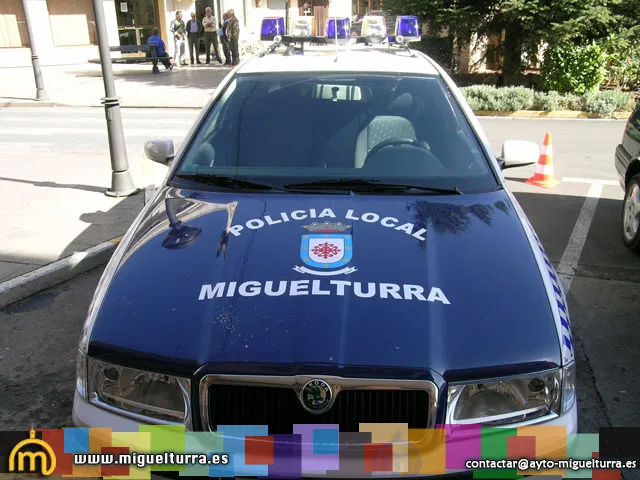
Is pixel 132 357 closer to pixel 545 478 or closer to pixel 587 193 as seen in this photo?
pixel 545 478

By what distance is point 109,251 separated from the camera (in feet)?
18.5

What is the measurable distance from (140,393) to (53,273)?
10.8 ft

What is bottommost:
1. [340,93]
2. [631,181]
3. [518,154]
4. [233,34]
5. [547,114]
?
[547,114]

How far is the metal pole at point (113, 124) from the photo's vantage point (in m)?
6.92

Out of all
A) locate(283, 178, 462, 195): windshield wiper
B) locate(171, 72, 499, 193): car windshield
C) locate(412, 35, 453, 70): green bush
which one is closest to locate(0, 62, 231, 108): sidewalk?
locate(412, 35, 453, 70): green bush

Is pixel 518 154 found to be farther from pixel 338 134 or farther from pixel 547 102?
pixel 547 102

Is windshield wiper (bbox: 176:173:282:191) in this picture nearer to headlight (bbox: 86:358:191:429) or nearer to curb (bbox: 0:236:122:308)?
headlight (bbox: 86:358:191:429)

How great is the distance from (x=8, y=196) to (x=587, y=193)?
6.88 m

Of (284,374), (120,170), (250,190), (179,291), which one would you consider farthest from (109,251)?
(284,374)

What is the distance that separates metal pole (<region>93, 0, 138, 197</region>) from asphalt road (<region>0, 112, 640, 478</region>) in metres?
2.13

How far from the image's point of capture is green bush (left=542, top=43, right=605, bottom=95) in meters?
14.3

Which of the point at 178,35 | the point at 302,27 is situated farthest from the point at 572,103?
the point at 178,35

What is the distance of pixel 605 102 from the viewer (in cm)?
1351

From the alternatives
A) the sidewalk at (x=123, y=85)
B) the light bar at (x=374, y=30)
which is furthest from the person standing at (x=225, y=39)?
the light bar at (x=374, y=30)
